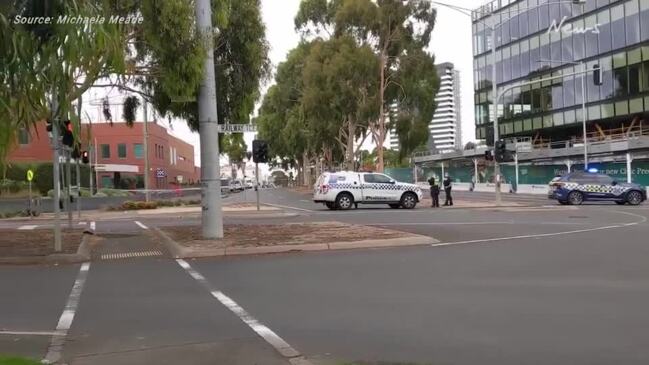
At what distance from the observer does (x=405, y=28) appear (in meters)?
43.8

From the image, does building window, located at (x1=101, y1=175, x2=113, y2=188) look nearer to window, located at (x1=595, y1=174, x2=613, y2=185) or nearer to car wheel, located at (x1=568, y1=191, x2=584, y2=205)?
car wheel, located at (x1=568, y1=191, x2=584, y2=205)

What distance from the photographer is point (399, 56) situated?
44062 mm

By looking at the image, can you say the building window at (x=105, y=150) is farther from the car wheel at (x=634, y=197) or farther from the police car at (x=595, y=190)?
the car wheel at (x=634, y=197)

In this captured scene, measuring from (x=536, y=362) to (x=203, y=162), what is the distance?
433 inches

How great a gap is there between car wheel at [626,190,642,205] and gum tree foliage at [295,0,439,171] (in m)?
15.1

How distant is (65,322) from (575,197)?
3076 cm

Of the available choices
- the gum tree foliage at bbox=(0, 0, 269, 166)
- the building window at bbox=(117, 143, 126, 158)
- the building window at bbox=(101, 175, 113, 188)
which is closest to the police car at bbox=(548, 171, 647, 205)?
the gum tree foliage at bbox=(0, 0, 269, 166)

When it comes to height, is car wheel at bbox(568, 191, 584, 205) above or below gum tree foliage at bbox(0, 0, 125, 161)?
below

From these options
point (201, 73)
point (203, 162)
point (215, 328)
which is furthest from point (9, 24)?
point (203, 162)

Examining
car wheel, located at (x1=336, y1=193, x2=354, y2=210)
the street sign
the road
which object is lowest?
the road

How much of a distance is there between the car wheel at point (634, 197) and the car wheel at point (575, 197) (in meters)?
2.18

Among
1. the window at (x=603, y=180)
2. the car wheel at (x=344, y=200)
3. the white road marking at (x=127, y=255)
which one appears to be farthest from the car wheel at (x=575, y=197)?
the white road marking at (x=127, y=255)

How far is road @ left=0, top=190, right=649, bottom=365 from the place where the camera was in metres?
6.15

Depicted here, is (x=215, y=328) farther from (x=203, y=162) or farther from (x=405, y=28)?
(x=405, y=28)
